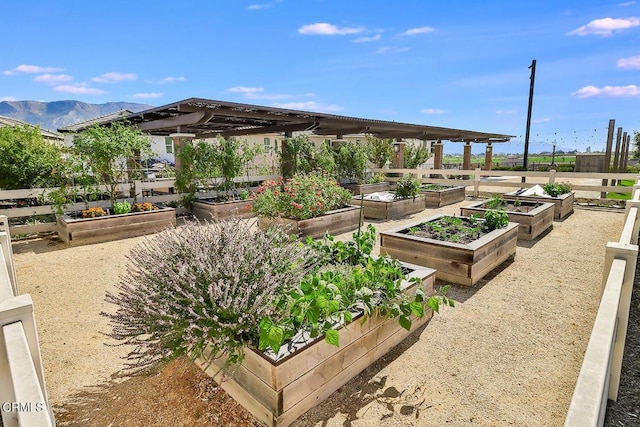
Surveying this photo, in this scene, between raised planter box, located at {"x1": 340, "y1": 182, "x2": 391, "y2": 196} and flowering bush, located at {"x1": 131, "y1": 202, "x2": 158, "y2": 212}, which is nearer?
flowering bush, located at {"x1": 131, "y1": 202, "x2": 158, "y2": 212}

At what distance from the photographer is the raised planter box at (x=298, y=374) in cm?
191

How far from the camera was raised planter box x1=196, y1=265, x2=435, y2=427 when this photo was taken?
1908 millimetres

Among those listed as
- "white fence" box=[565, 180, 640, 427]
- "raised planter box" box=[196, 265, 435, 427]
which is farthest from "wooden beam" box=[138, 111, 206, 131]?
"white fence" box=[565, 180, 640, 427]

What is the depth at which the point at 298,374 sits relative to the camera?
1.98 meters

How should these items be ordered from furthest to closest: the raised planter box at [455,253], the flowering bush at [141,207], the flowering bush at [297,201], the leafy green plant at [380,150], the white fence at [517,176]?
the leafy green plant at [380,150], the white fence at [517,176], the flowering bush at [141,207], the flowering bush at [297,201], the raised planter box at [455,253]

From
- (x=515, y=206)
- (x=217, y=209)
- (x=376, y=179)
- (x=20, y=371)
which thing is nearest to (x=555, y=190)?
(x=515, y=206)

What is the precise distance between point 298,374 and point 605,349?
149cm

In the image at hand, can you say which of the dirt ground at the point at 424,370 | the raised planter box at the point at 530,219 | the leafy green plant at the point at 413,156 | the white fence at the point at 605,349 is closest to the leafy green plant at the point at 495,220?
the dirt ground at the point at 424,370

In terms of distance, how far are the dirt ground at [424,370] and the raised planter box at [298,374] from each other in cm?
9

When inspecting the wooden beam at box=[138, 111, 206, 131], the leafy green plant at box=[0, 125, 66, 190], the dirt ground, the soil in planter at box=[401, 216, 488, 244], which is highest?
the wooden beam at box=[138, 111, 206, 131]

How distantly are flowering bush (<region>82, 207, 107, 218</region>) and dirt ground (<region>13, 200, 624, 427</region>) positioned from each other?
2.34 metres

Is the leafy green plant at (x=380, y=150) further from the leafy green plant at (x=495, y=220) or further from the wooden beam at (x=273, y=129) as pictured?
the leafy green plant at (x=495, y=220)

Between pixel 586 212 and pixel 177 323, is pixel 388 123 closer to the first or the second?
pixel 586 212

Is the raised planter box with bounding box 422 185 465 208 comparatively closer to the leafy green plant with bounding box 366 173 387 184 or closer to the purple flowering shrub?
the leafy green plant with bounding box 366 173 387 184
